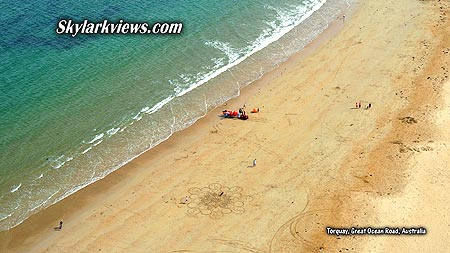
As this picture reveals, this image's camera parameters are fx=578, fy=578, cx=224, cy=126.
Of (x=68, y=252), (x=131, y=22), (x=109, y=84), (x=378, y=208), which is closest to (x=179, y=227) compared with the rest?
(x=68, y=252)

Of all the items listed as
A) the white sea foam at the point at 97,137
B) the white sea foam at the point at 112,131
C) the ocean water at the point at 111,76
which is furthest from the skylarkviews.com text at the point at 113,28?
the white sea foam at the point at 97,137

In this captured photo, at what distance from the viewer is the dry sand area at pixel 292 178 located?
146 feet

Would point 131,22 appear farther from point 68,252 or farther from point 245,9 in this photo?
point 68,252

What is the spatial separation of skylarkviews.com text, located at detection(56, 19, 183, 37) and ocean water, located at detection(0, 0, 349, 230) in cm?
109

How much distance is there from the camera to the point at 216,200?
4809cm

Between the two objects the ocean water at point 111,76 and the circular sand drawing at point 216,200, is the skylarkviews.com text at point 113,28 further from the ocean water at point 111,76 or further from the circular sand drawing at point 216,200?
the circular sand drawing at point 216,200

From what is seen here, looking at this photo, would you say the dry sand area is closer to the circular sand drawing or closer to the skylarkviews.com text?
the circular sand drawing

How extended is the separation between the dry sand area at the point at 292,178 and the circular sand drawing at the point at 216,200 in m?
0.09

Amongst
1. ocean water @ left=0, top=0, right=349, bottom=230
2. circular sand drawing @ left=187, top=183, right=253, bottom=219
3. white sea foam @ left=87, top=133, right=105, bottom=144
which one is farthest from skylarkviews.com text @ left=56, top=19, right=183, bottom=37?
circular sand drawing @ left=187, top=183, right=253, bottom=219

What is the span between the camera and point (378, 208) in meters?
46.5

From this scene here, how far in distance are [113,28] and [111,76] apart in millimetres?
12181

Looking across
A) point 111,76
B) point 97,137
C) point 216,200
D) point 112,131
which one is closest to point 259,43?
point 111,76

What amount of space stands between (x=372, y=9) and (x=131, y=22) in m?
33.9

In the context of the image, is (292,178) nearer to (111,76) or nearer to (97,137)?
(97,137)
